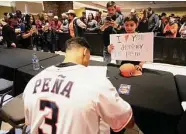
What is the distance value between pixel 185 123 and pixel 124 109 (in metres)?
0.52

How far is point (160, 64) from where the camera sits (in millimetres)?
5020

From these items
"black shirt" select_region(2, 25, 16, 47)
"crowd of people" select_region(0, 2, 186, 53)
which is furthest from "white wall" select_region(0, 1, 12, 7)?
"black shirt" select_region(2, 25, 16, 47)

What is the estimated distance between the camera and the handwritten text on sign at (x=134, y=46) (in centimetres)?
203

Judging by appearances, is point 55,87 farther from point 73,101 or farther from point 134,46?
point 134,46

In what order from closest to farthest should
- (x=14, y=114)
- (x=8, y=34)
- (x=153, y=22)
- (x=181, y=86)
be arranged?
(x=14, y=114) → (x=181, y=86) → (x=8, y=34) → (x=153, y=22)

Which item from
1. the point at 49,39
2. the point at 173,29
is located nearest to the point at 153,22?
the point at 173,29

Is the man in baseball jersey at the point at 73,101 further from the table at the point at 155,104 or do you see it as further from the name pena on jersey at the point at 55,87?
the table at the point at 155,104

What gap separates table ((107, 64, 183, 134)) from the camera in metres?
1.37

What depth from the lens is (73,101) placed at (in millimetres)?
832

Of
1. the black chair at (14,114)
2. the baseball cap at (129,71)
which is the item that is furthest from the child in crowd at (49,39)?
the black chair at (14,114)

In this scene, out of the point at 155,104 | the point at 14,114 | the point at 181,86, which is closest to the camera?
the point at 14,114

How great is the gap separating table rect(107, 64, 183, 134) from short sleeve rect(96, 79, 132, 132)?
50 centimetres

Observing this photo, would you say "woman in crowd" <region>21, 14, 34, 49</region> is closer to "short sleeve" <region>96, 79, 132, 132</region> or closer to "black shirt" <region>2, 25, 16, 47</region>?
"black shirt" <region>2, 25, 16, 47</region>

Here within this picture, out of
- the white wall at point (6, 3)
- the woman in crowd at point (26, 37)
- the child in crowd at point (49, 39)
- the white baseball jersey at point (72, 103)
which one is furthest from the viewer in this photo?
the white wall at point (6, 3)
